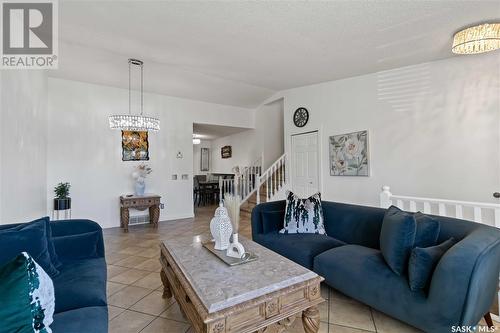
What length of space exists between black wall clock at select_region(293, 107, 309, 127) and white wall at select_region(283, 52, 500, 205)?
1.37ft

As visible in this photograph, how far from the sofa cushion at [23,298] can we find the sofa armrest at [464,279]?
2.11m

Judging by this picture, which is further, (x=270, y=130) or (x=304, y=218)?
(x=270, y=130)

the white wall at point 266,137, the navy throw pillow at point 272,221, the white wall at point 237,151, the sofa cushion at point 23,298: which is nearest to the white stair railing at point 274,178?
the white wall at point 266,137

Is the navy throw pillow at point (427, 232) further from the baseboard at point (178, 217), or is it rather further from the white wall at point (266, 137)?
the baseboard at point (178, 217)

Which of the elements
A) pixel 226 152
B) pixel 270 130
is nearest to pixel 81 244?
pixel 270 130

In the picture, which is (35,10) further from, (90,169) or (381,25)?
(381,25)

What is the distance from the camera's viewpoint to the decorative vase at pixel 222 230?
77.1 inches

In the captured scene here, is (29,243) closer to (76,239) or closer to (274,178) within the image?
(76,239)

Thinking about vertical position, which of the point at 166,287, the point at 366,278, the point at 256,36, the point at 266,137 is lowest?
the point at 166,287

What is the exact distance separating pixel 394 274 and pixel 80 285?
221 cm

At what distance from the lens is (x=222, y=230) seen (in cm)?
196

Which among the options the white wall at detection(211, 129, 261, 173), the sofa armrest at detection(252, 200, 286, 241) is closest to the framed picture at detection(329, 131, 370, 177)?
the sofa armrest at detection(252, 200, 286, 241)

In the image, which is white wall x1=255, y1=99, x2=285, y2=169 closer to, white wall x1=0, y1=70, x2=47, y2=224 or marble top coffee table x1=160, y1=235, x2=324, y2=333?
white wall x1=0, y1=70, x2=47, y2=224

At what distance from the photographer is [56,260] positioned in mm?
1873
